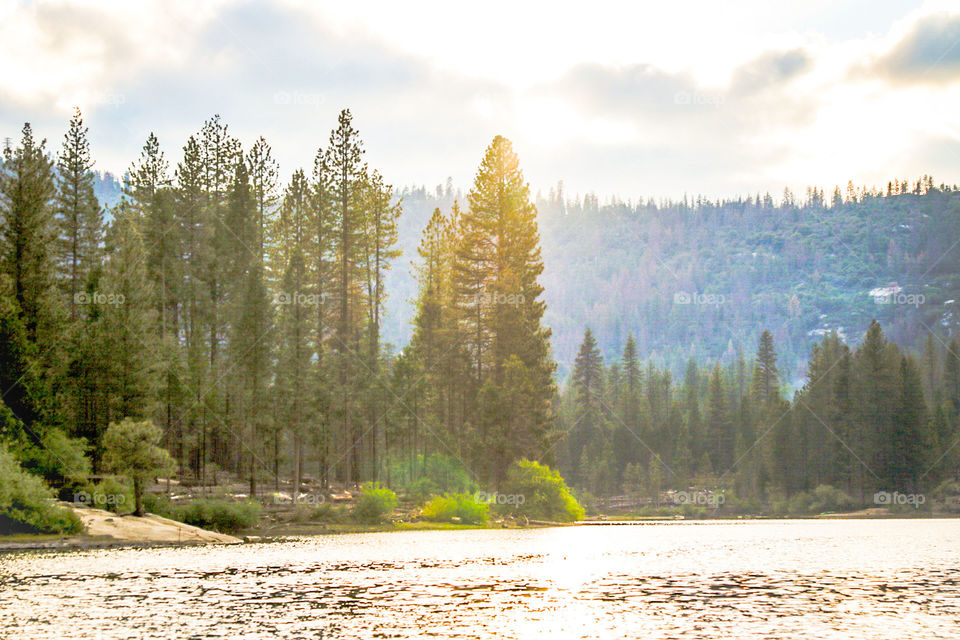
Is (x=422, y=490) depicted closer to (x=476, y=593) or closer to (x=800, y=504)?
(x=476, y=593)

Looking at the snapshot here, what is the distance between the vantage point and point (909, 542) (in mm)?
55812

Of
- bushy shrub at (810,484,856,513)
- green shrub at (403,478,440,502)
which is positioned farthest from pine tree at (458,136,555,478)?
bushy shrub at (810,484,856,513)

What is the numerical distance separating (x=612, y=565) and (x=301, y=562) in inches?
525

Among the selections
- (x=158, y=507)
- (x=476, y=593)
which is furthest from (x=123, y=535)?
(x=476, y=593)

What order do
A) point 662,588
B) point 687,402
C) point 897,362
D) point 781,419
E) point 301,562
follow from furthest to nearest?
point 687,402, point 781,419, point 897,362, point 301,562, point 662,588

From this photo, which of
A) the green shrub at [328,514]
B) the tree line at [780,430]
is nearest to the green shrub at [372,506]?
the green shrub at [328,514]

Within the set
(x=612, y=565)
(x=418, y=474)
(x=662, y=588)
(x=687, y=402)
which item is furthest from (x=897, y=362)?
(x=662, y=588)

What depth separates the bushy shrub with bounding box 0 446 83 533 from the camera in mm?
45156

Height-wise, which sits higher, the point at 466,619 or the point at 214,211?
the point at 214,211

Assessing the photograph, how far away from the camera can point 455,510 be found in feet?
237

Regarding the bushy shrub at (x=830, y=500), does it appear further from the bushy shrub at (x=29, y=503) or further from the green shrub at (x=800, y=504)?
the bushy shrub at (x=29, y=503)

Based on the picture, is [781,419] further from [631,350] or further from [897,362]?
[631,350]

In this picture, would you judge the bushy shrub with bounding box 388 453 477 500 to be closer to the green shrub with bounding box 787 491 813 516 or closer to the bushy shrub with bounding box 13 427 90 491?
the bushy shrub with bounding box 13 427 90 491

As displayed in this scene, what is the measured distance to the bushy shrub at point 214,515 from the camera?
187ft
